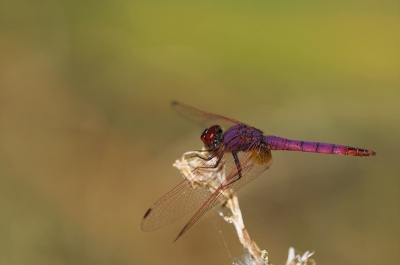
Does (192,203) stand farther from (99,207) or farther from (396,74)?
(396,74)

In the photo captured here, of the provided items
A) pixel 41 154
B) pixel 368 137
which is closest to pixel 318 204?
pixel 368 137

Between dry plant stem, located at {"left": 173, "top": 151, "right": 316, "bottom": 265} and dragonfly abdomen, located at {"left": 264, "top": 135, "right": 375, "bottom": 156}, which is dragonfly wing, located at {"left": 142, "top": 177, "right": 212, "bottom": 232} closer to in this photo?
dry plant stem, located at {"left": 173, "top": 151, "right": 316, "bottom": 265}

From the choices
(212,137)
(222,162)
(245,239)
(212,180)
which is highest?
(212,137)

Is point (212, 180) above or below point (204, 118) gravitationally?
below

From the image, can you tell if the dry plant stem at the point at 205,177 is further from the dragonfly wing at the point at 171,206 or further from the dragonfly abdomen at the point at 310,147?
the dragonfly abdomen at the point at 310,147

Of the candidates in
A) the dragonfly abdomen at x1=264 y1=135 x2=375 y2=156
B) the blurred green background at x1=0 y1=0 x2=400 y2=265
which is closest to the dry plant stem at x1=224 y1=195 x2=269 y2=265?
the dragonfly abdomen at x1=264 y1=135 x2=375 y2=156

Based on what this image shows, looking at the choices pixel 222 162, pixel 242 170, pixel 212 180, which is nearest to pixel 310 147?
pixel 242 170

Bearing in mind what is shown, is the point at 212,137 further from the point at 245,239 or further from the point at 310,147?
the point at 245,239
